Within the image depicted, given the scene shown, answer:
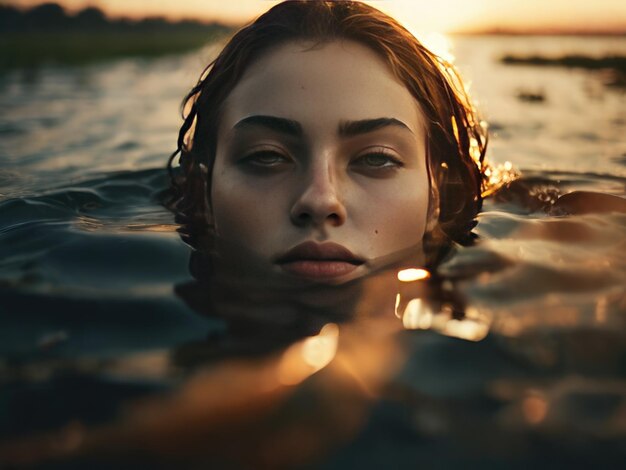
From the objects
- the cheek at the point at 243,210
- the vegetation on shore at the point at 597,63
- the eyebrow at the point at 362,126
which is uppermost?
the eyebrow at the point at 362,126

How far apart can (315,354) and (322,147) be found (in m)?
1.06

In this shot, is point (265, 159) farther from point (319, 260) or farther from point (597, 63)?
point (597, 63)

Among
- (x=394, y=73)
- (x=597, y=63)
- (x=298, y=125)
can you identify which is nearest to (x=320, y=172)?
(x=298, y=125)

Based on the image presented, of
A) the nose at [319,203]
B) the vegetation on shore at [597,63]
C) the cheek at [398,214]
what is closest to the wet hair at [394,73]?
the cheek at [398,214]

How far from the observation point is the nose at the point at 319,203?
96.9 inches

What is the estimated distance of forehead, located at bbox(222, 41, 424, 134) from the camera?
2.68 metres

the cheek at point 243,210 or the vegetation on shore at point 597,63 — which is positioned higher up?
the cheek at point 243,210

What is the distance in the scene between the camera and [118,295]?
248 cm

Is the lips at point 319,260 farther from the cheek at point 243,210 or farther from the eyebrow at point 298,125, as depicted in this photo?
the eyebrow at point 298,125

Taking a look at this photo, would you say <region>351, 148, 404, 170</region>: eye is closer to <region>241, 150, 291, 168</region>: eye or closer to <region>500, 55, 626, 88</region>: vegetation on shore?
<region>241, 150, 291, 168</region>: eye

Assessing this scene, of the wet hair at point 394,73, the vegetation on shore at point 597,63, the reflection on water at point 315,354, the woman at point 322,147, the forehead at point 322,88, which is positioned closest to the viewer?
the reflection on water at point 315,354

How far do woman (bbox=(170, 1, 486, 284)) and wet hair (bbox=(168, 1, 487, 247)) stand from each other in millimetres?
13

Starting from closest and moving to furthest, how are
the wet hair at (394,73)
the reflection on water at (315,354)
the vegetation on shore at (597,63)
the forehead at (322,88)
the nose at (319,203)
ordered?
the reflection on water at (315,354)
the nose at (319,203)
the forehead at (322,88)
the wet hair at (394,73)
the vegetation on shore at (597,63)

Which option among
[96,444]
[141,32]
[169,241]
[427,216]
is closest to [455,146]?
[427,216]
